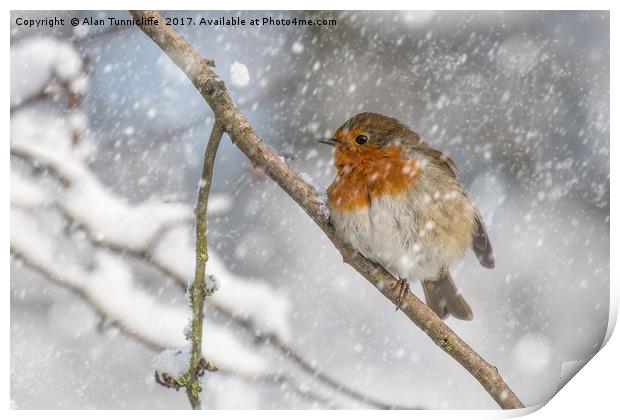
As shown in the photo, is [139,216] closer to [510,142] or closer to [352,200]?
[352,200]

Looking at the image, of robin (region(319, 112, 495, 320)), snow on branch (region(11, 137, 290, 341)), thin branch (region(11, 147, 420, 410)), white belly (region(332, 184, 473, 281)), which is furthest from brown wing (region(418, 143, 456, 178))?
thin branch (region(11, 147, 420, 410))

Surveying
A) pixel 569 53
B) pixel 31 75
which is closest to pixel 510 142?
pixel 569 53

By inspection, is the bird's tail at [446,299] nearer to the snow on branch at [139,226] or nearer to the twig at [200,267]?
the snow on branch at [139,226]

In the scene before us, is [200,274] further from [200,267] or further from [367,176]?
Result: [367,176]

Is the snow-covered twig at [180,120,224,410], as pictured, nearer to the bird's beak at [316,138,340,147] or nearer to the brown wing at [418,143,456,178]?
the bird's beak at [316,138,340,147]

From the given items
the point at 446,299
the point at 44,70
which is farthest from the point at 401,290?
the point at 44,70
